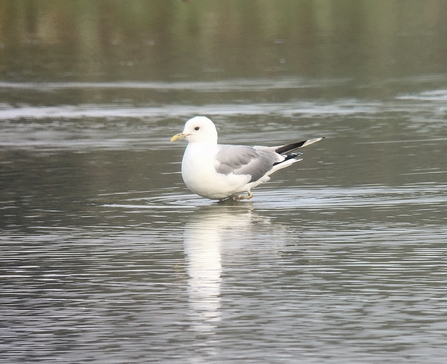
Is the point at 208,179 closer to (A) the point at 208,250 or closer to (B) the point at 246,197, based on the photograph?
(B) the point at 246,197

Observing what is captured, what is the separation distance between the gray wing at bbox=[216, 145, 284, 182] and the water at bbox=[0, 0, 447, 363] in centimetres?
28

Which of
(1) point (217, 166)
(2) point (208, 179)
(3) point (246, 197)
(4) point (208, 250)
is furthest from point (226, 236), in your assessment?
(3) point (246, 197)

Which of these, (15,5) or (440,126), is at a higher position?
(15,5)

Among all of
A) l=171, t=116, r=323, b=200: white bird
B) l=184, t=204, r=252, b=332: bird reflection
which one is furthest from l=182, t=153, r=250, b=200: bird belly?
l=184, t=204, r=252, b=332: bird reflection

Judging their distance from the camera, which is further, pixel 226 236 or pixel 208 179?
pixel 208 179

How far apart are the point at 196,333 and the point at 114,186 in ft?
20.6

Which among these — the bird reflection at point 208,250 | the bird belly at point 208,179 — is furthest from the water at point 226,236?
the bird belly at point 208,179

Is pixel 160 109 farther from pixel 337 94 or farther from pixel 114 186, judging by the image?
pixel 114 186

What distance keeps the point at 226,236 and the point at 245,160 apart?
2471 millimetres

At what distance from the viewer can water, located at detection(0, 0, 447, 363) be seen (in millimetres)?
7188

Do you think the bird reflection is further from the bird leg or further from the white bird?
the bird leg

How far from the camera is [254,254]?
9438 mm

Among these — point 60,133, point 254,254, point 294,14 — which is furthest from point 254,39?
point 254,254

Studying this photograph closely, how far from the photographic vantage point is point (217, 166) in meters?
12.3
